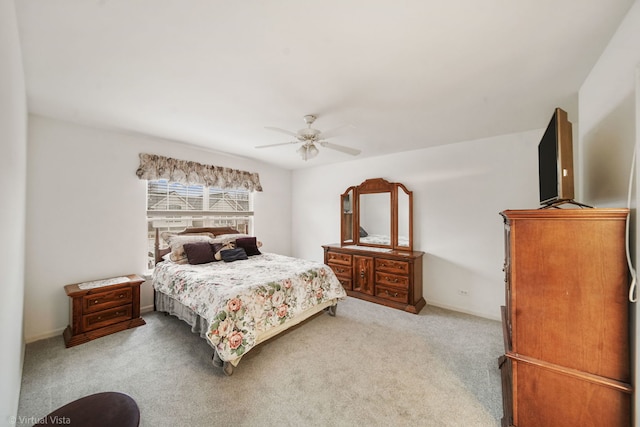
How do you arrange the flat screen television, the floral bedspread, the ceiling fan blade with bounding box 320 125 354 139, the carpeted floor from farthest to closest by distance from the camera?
the ceiling fan blade with bounding box 320 125 354 139 → the floral bedspread → the carpeted floor → the flat screen television

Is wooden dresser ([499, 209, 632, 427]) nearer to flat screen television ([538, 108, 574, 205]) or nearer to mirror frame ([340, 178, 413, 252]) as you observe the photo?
flat screen television ([538, 108, 574, 205])

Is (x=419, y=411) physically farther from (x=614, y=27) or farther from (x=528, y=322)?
(x=614, y=27)

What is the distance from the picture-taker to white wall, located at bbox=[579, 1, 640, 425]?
1.19 meters

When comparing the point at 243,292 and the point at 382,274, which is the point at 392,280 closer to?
the point at 382,274

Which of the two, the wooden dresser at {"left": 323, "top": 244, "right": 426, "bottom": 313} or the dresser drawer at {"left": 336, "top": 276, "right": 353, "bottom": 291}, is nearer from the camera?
the wooden dresser at {"left": 323, "top": 244, "right": 426, "bottom": 313}

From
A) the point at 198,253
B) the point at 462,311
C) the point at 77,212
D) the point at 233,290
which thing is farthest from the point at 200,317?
the point at 462,311

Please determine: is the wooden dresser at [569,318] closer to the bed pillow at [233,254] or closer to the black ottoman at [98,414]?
the black ottoman at [98,414]

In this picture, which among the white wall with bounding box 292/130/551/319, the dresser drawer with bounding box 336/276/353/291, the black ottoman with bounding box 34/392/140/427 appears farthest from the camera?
the dresser drawer with bounding box 336/276/353/291

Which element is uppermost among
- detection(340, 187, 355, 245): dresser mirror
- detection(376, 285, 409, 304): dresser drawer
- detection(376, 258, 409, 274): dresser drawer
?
detection(340, 187, 355, 245): dresser mirror

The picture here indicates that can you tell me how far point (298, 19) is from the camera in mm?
1333

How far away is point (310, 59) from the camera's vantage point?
1659 mm

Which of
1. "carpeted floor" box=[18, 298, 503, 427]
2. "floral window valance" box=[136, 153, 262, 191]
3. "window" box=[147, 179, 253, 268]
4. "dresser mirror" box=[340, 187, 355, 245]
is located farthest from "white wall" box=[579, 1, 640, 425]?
"window" box=[147, 179, 253, 268]

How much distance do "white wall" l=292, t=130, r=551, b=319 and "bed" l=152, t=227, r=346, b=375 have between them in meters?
1.64

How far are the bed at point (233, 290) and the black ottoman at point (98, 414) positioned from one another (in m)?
0.81
